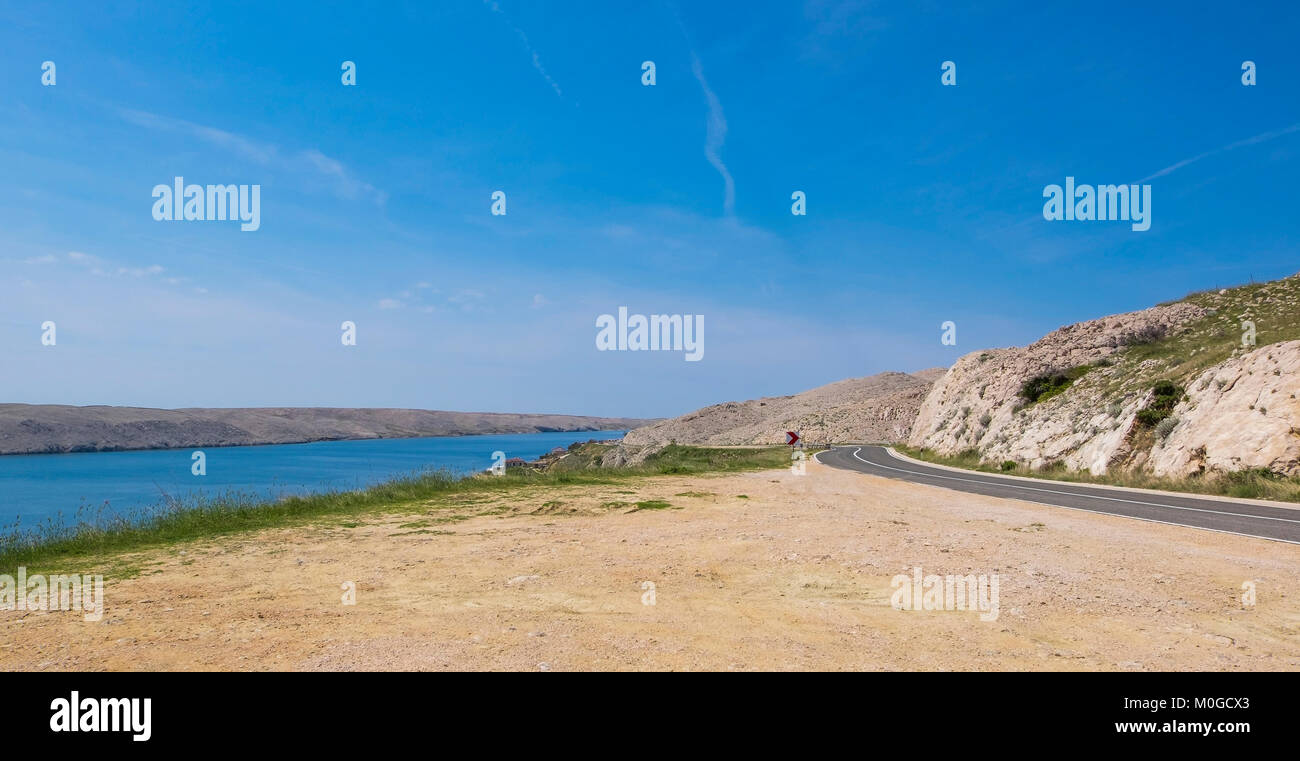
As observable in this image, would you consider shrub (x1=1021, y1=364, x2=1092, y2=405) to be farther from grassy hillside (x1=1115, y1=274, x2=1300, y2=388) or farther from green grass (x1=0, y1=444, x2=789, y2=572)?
green grass (x1=0, y1=444, x2=789, y2=572)

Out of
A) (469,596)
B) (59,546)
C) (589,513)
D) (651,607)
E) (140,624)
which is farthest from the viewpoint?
(589,513)

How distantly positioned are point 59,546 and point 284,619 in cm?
849

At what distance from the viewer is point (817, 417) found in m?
99.8

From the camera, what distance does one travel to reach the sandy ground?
5.85m

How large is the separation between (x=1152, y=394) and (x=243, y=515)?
3466 cm

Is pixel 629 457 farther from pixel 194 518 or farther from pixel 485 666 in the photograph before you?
pixel 485 666

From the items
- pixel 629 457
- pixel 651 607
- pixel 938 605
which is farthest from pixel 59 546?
pixel 629 457

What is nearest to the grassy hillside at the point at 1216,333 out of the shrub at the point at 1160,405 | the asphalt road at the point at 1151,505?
the shrub at the point at 1160,405

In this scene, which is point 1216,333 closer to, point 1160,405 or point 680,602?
point 1160,405

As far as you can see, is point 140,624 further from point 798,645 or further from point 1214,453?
point 1214,453

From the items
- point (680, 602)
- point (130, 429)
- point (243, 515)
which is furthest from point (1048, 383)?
point (130, 429)

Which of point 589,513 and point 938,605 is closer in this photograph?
A: point 938,605

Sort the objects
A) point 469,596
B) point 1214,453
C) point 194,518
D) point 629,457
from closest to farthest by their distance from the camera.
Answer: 1. point 469,596
2. point 194,518
3. point 1214,453
4. point 629,457

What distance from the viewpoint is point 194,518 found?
14.7m
